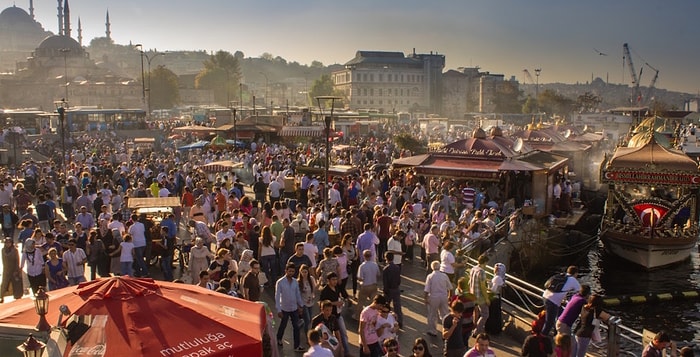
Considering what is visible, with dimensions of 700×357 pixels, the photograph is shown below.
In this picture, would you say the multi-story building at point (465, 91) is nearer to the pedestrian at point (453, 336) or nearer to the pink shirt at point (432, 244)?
the pink shirt at point (432, 244)

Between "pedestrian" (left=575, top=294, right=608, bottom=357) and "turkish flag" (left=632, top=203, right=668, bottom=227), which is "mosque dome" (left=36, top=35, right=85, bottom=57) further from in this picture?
"pedestrian" (left=575, top=294, right=608, bottom=357)

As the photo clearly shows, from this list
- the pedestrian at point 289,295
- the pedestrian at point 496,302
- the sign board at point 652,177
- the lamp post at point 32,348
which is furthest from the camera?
the sign board at point 652,177

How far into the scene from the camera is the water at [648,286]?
51.8 feet

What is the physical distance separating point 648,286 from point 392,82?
374 ft

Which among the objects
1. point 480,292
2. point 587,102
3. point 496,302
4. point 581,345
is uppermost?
point 587,102

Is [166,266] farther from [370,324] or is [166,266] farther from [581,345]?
[581,345]

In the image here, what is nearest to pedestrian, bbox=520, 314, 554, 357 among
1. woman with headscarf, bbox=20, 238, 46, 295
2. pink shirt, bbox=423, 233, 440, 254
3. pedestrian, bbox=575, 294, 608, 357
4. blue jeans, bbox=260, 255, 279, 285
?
pedestrian, bbox=575, 294, 608, 357

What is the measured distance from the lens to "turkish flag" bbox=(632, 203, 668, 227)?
19.3 meters

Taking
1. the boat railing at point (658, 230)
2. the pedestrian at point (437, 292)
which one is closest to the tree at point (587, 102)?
the boat railing at point (658, 230)

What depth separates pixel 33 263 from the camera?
430 inches

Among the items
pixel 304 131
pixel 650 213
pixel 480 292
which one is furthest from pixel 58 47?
pixel 480 292

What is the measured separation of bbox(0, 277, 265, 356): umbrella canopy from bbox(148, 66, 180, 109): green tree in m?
101

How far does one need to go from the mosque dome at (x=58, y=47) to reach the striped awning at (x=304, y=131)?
81.3 m

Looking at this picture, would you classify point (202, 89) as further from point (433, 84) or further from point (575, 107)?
point (575, 107)
